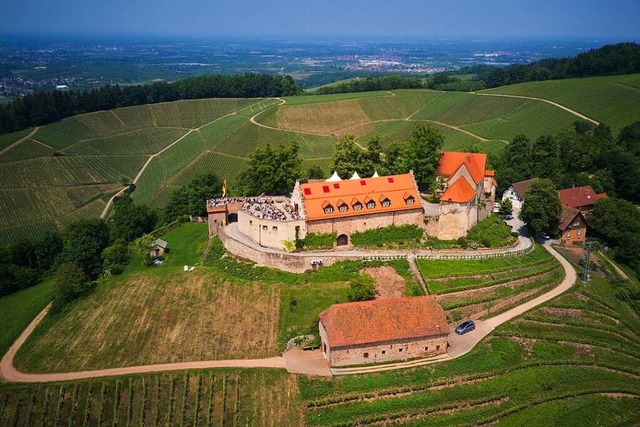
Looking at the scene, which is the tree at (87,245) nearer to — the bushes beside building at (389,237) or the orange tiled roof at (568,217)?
the bushes beside building at (389,237)

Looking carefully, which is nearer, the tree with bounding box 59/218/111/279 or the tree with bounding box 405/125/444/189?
the tree with bounding box 59/218/111/279

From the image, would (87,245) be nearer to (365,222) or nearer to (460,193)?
(365,222)

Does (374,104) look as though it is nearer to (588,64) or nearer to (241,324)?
(588,64)

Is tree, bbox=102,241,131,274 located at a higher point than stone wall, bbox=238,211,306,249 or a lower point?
lower

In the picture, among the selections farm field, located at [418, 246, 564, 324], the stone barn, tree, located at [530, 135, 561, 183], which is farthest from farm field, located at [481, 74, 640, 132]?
the stone barn

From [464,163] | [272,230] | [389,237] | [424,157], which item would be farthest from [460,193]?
[272,230]

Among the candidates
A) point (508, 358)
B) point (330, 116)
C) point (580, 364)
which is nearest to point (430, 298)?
point (508, 358)

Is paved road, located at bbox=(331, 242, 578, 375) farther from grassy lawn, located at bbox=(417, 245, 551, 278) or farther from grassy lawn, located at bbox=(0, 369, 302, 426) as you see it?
grassy lawn, located at bbox=(0, 369, 302, 426)

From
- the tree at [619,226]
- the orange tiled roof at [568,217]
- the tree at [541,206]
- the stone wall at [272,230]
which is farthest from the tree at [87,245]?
the tree at [619,226]
